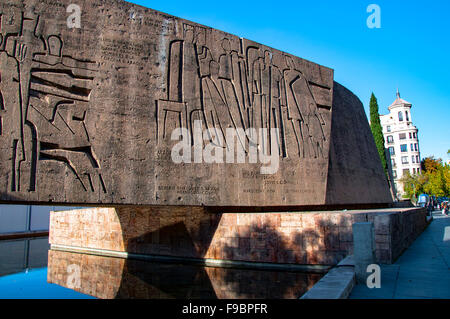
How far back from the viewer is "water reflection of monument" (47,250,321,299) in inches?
246

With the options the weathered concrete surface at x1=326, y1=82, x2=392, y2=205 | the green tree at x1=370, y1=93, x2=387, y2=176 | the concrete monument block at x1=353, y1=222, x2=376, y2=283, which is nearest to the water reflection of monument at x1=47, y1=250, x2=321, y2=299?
the concrete monument block at x1=353, y1=222, x2=376, y2=283

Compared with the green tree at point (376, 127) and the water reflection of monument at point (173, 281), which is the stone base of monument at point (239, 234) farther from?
the green tree at point (376, 127)

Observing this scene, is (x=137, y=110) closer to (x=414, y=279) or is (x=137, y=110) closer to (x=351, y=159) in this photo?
(x=414, y=279)

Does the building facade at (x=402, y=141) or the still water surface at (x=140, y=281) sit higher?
the building facade at (x=402, y=141)

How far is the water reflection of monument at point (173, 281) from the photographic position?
6.25 metres

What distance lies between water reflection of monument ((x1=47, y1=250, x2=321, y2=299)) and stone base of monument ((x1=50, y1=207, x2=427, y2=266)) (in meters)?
0.44

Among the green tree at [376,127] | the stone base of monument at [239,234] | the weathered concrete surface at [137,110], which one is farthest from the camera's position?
the green tree at [376,127]

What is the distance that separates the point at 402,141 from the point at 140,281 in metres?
44.2

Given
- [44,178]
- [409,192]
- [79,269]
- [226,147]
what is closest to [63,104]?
[44,178]

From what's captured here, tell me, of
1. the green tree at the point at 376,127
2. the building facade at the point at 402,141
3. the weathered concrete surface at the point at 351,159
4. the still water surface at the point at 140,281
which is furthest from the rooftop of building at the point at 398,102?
the still water surface at the point at 140,281

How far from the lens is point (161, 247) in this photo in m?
9.99

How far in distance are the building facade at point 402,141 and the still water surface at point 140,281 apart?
→ 134ft

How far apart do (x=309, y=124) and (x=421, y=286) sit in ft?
23.9

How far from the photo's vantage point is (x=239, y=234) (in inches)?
339
